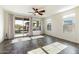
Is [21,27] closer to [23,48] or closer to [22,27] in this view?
[22,27]

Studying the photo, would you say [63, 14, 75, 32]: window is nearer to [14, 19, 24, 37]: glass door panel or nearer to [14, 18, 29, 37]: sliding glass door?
[14, 18, 29, 37]: sliding glass door

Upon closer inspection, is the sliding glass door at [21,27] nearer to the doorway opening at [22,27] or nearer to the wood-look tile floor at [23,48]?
the doorway opening at [22,27]

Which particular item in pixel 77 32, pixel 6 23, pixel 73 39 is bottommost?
pixel 73 39

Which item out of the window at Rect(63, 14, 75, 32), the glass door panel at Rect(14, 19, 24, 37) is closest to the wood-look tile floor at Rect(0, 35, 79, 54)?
the window at Rect(63, 14, 75, 32)

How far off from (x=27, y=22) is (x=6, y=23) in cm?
314

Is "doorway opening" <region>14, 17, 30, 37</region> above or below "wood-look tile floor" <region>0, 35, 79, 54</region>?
above

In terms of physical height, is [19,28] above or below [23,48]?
above

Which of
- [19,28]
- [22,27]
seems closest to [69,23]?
[22,27]

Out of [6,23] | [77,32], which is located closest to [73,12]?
[77,32]

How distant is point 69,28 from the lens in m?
6.12

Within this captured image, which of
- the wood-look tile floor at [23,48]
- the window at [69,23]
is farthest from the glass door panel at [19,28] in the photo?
the window at [69,23]

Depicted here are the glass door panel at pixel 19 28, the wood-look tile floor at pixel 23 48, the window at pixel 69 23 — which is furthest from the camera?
the glass door panel at pixel 19 28
